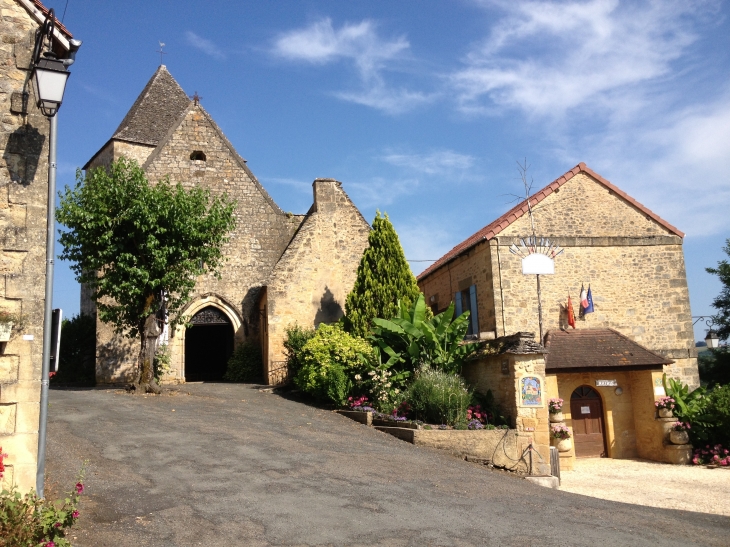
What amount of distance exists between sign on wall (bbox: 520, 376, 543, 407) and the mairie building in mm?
3030

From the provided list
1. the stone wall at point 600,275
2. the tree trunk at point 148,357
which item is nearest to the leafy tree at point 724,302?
the stone wall at point 600,275

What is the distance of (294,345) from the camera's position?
18.6m

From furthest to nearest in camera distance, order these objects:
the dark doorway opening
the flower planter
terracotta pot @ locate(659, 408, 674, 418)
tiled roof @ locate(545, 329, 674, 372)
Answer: the dark doorway opening < tiled roof @ locate(545, 329, 674, 372) < terracotta pot @ locate(659, 408, 674, 418) < the flower planter

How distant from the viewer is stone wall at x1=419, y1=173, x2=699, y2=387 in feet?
58.6

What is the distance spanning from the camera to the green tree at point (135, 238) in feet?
51.0

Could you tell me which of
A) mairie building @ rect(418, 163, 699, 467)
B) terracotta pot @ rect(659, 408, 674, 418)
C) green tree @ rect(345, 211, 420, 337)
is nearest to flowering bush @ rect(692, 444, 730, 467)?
mairie building @ rect(418, 163, 699, 467)

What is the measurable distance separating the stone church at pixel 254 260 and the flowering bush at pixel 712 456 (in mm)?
10166

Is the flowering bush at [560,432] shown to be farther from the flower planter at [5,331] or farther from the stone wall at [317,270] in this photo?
the flower planter at [5,331]

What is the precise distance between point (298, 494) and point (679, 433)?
10.9 m

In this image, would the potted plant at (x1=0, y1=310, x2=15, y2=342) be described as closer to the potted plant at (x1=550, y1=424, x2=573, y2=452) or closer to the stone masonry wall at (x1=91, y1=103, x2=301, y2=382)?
the potted plant at (x1=550, y1=424, x2=573, y2=452)

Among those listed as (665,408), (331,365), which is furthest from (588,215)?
(331,365)

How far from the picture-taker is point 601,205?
1895cm

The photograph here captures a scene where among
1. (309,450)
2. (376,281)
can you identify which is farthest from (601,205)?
(309,450)

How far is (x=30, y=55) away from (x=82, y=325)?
56.2 feet
